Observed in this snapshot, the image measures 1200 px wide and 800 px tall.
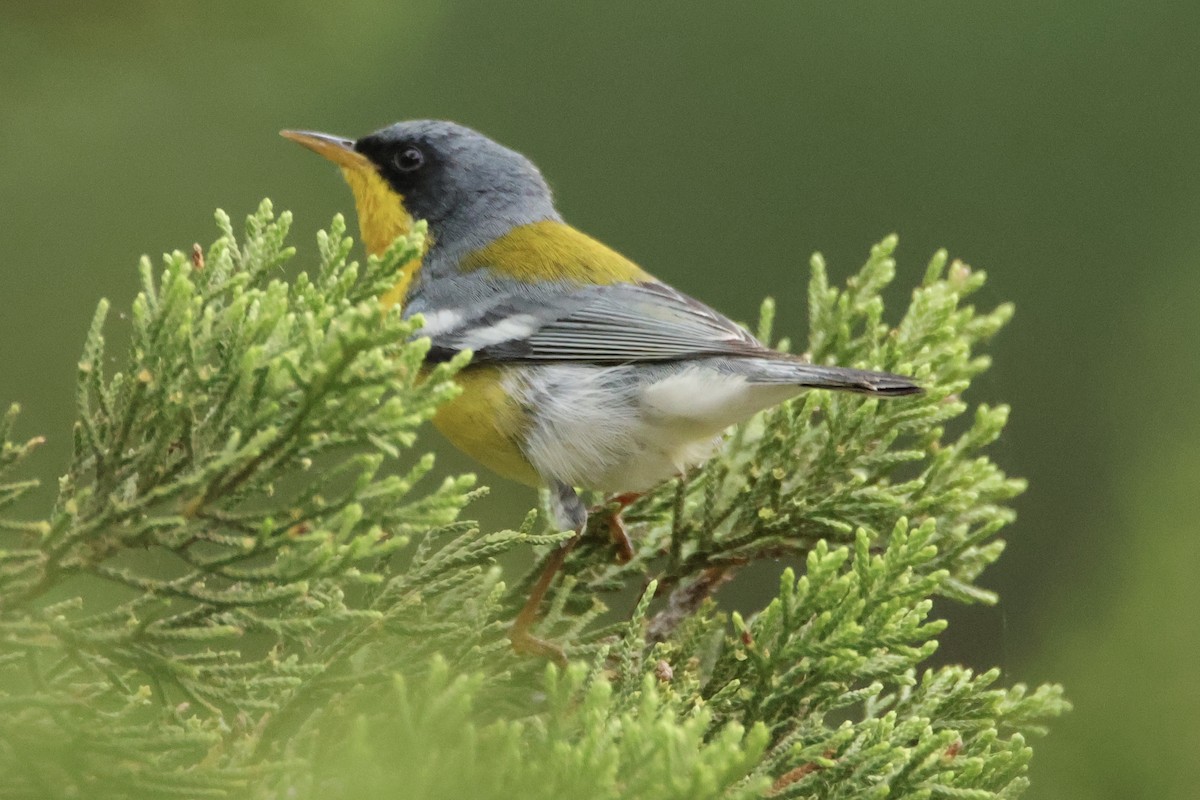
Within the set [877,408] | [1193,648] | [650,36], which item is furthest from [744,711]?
[650,36]

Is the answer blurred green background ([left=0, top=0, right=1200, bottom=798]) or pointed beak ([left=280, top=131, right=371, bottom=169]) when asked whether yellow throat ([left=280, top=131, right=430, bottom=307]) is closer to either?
pointed beak ([left=280, top=131, right=371, bottom=169])

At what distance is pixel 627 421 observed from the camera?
2.91 metres

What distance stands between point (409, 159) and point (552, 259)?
570 millimetres

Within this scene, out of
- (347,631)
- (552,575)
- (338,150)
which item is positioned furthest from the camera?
(338,150)

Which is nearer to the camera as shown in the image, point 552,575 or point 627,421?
point 552,575

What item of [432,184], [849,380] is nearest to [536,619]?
[849,380]

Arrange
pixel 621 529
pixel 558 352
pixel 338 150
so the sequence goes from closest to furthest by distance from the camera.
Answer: pixel 621 529, pixel 558 352, pixel 338 150

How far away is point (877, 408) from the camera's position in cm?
260

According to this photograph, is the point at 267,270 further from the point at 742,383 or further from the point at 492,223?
the point at 492,223

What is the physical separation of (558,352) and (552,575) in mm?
642

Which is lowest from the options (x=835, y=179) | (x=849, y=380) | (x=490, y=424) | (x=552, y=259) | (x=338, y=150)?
(x=490, y=424)

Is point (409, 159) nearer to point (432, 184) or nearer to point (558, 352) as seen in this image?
point (432, 184)

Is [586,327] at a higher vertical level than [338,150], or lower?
lower

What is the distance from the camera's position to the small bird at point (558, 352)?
279 centimetres
